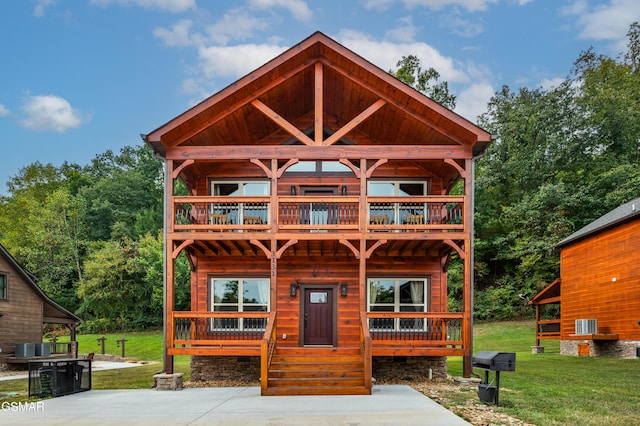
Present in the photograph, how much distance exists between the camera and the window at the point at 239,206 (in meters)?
14.7

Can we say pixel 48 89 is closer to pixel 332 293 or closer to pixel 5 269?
pixel 5 269

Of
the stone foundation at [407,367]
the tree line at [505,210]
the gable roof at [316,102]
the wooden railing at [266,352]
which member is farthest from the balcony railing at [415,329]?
the tree line at [505,210]

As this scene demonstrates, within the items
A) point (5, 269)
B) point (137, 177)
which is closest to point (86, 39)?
point (137, 177)

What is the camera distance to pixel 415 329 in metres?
15.1

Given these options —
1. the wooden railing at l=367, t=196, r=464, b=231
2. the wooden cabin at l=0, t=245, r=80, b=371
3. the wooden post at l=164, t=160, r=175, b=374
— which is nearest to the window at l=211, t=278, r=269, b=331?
the wooden post at l=164, t=160, r=175, b=374

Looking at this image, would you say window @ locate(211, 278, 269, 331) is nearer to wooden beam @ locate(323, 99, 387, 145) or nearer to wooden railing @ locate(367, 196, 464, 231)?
wooden railing @ locate(367, 196, 464, 231)

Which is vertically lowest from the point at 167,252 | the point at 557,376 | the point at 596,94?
the point at 557,376

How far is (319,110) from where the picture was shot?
13438mm

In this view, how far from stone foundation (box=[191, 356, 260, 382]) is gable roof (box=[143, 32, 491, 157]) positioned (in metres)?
5.77

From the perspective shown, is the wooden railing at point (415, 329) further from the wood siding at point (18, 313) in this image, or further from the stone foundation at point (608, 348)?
the wood siding at point (18, 313)

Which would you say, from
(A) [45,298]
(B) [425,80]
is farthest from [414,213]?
(B) [425,80]

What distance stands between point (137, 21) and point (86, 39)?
26.1ft

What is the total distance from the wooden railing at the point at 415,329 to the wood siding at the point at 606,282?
865 centimetres

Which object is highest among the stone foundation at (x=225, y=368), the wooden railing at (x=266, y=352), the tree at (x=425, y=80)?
the tree at (x=425, y=80)
